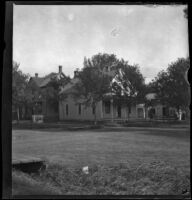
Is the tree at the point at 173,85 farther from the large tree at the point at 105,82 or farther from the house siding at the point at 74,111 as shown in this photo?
the house siding at the point at 74,111

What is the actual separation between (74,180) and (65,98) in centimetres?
3242

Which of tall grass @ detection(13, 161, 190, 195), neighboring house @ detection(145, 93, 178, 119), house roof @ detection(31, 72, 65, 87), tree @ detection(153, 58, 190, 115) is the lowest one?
tall grass @ detection(13, 161, 190, 195)

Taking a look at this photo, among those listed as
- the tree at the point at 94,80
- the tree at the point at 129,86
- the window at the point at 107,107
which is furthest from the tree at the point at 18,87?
the tree at the point at 129,86

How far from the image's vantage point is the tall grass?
6.76 m

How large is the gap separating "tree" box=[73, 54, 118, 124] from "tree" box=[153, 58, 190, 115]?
6122 mm

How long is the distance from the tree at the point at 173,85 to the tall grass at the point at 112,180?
24146 millimetres

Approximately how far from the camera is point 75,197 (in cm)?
252

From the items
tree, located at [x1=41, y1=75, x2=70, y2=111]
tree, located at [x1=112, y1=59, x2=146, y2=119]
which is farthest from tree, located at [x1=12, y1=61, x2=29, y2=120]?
tree, located at [x1=112, y1=59, x2=146, y2=119]

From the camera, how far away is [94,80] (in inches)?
1361

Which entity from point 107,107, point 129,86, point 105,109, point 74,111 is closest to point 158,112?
point 107,107

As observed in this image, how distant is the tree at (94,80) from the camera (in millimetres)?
34781

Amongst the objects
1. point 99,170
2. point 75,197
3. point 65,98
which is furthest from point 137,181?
point 65,98

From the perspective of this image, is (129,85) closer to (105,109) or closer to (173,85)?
(105,109)

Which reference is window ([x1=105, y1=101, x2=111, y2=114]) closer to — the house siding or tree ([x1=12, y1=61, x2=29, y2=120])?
the house siding
